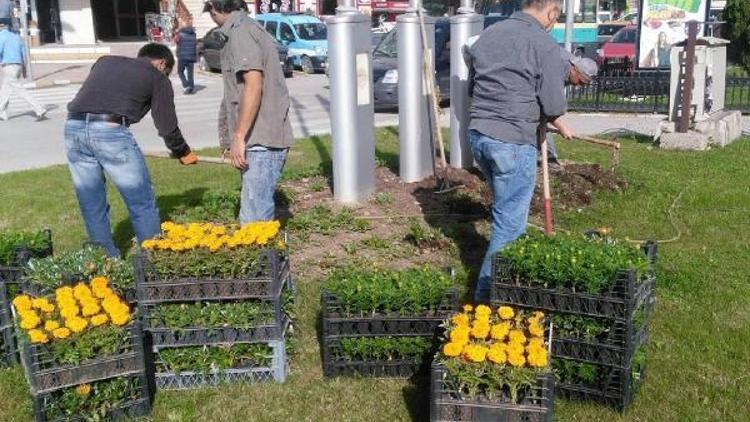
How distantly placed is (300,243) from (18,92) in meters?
10.6

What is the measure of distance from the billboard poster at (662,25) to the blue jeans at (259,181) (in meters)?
16.0

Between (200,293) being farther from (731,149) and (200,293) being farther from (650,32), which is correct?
(650,32)

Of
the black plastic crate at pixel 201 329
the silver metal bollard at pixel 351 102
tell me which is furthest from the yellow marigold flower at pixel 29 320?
the silver metal bollard at pixel 351 102

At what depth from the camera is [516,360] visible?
11.4ft

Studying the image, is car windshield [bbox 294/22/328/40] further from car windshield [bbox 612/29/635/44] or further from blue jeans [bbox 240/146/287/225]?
blue jeans [bbox 240/146/287/225]

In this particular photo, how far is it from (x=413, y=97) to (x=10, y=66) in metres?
9.46

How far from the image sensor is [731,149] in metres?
11.4

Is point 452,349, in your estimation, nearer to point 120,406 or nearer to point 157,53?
point 120,406

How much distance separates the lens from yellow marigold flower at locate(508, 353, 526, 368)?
346 cm

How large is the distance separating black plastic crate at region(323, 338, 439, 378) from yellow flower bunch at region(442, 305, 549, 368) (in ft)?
1.91

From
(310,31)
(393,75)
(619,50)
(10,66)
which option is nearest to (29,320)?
(10,66)

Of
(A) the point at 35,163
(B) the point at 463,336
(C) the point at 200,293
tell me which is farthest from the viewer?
(A) the point at 35,163

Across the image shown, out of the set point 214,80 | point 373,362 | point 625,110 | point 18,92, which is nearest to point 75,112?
point 373,362

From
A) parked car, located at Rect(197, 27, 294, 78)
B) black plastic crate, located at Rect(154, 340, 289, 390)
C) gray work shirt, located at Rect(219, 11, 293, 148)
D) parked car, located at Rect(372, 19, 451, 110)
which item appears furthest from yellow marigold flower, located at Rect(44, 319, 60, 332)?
parked car, located at Rect(197, 27, 294, 78)
